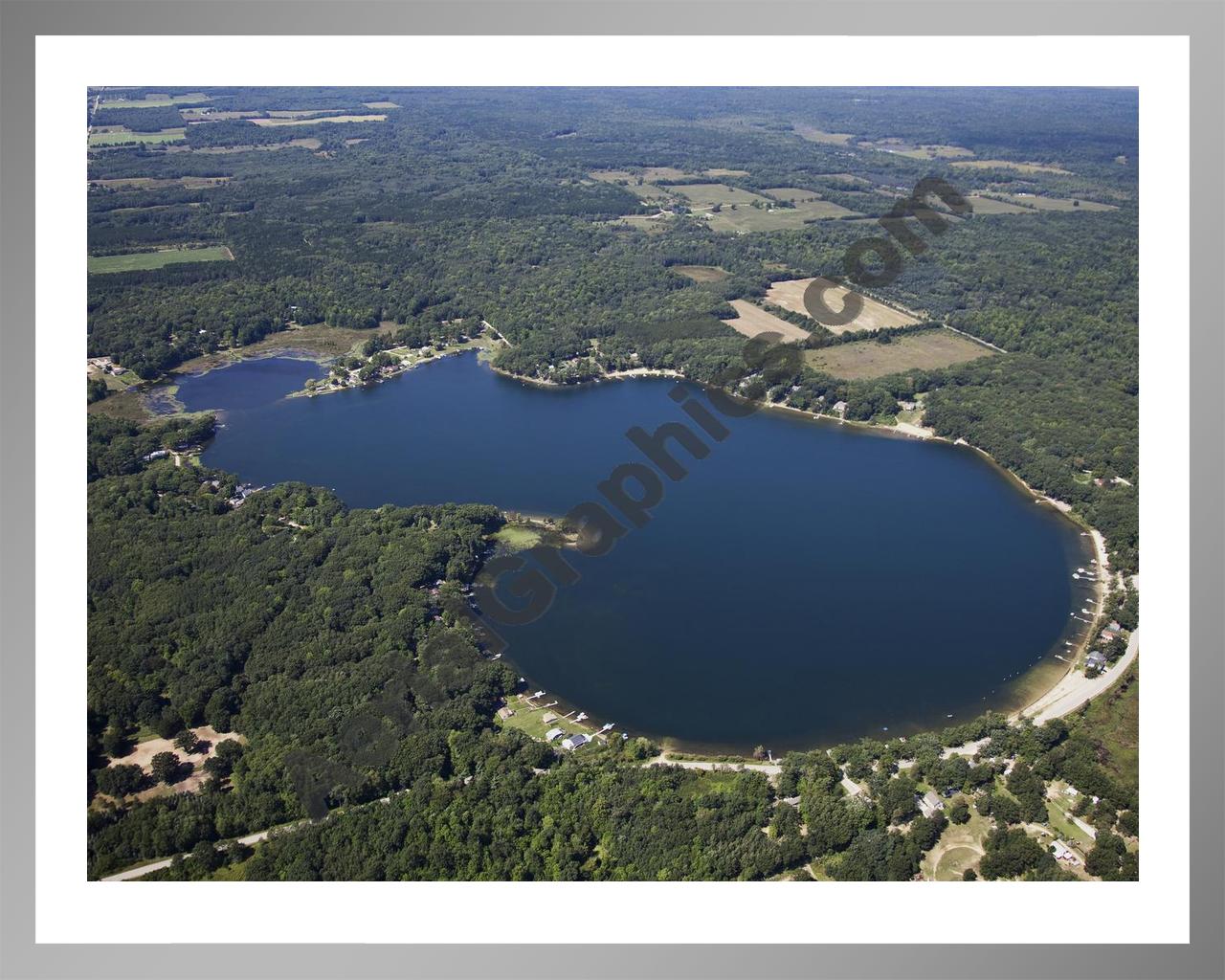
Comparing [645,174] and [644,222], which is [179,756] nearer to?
[644,222]

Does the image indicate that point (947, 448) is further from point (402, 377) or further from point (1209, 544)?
point (1209, 544)

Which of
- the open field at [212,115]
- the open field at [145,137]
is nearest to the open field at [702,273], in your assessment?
the open field at [145,137]

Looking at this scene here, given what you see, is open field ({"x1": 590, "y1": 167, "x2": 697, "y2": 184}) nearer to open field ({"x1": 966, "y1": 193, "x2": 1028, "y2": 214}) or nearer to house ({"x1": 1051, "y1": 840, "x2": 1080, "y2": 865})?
open field ({"x1": 966, "y1": 193, "x2": 1028, "y2": 214})

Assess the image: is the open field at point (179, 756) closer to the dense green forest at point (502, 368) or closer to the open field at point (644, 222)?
the dense green forest at point (502, 368)

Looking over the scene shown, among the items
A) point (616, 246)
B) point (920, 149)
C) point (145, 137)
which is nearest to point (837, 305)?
point (616, 246)

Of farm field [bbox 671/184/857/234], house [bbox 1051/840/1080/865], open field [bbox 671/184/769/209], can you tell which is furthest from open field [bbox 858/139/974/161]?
house [bbox 1051/840/1080/865]

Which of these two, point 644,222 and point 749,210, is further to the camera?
point 749,210
